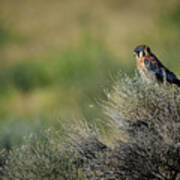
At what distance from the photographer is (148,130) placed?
6.26 meters

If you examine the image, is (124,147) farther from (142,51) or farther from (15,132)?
(15,132)

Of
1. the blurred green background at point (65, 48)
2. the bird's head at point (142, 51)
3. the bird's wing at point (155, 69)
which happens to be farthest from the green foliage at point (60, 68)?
the bird's wing at point (155, 69)

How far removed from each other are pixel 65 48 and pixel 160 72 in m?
20.8

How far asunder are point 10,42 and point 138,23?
22.0ft

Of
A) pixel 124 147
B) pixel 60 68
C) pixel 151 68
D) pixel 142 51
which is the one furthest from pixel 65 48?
pixel 124 147

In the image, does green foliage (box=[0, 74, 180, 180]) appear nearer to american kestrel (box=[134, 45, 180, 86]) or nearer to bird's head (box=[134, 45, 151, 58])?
american kestrel (box=[134, 45, 180, 86])

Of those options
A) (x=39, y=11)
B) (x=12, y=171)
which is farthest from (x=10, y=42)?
(x=12, y=171)

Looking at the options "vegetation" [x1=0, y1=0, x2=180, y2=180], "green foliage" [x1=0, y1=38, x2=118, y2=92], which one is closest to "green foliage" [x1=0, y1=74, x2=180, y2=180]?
"vegetation" [x1=0, y1=0, x2=180, y2=180]

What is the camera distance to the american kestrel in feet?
22.3

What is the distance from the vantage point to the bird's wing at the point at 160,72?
6.78m

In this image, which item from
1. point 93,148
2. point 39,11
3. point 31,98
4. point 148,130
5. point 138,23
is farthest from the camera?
point 39,11

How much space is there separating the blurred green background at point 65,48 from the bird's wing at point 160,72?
3099 millimetres

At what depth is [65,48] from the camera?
2756cm

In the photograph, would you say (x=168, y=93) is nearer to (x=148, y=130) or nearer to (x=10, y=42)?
(x=148, y=130)
